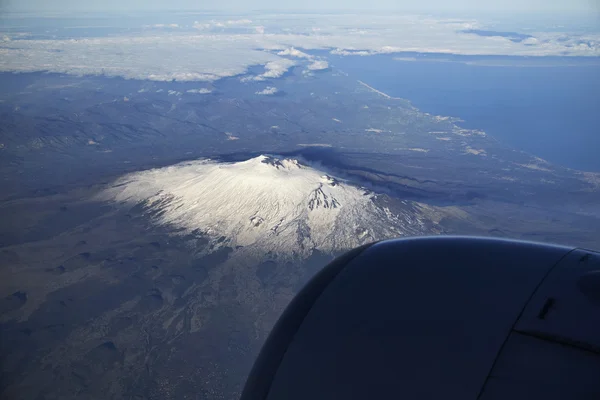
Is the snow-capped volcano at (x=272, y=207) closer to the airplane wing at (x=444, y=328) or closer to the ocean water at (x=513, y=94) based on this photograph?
the airplane wing at (x=444, y=328)

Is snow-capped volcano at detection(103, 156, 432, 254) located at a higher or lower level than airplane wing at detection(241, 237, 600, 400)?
lower

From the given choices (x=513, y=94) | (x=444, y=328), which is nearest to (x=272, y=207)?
(x=444, y=328)

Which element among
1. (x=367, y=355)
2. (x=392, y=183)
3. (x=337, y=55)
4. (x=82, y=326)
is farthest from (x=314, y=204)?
(x=337, y=55)

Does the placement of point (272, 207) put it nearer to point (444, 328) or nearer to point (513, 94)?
point (444, 328)

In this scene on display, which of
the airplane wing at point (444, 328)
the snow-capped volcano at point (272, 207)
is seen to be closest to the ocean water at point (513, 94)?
the snow-capped volcano at point (272, 207)

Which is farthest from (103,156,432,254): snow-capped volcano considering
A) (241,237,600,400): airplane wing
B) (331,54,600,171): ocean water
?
(331,54,600,171): ocean water

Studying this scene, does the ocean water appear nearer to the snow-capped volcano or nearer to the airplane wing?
the snow-capped volcano

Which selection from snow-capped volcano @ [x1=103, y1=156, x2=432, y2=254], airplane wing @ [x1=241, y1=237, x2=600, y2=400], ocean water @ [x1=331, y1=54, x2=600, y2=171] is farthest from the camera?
ocean water @ [x1=331, y1=54, x2=600, y2=171]
